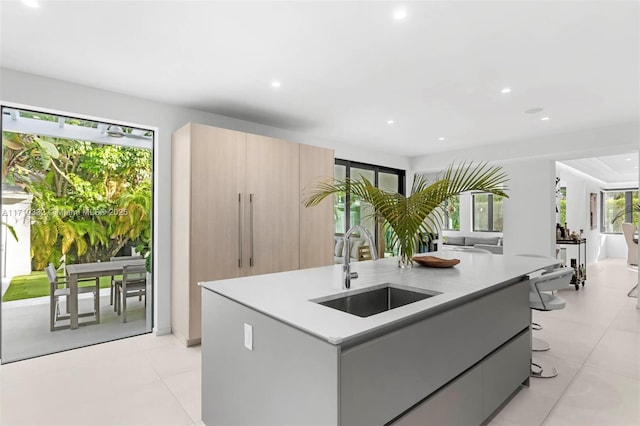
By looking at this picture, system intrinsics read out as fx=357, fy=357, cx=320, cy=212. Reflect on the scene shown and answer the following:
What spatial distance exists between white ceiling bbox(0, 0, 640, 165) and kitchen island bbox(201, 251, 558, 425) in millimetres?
1664

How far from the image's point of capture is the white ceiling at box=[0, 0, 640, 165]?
2.22 m

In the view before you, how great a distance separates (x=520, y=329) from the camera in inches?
100

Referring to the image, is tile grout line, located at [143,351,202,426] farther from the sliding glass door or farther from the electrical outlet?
the sliding glass door

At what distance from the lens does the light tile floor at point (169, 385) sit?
230cm

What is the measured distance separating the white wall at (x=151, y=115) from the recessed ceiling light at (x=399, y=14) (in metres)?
2.63

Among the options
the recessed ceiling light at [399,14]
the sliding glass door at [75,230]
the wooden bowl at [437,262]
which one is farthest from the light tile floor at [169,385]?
the recessed ceiling light at [399,14]

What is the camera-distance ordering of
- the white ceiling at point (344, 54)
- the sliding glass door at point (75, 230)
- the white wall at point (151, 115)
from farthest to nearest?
the sliding glass door at point (75, 230) < the white wall at point (151, 115) < the white ceiling at point (344, 54)

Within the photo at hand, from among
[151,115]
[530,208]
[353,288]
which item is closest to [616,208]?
[530,208]

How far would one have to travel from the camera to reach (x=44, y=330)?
11.8 ft

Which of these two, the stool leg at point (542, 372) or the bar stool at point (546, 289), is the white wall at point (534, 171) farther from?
the stool leg at point (542, 372)

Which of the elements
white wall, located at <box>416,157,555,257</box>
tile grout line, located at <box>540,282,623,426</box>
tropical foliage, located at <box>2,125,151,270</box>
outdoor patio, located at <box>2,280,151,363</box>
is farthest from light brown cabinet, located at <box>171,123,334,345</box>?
white wall, located at <box>416,157,555,257</box>

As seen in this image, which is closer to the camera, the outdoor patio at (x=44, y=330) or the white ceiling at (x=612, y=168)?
the outdoor patio at (x=44, y=330)

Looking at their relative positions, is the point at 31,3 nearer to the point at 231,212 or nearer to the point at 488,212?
the point at 231,212

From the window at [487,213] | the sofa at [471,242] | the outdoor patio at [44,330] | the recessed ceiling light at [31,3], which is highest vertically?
the recessed ceiling light at [31,3]
